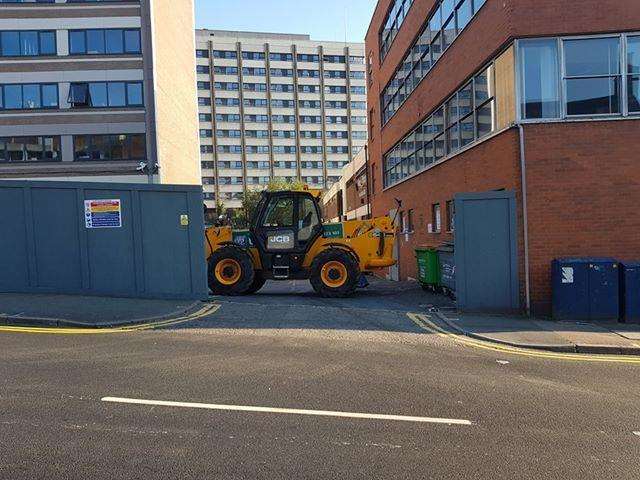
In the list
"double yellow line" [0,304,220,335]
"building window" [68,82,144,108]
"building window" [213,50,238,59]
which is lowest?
"double yellow line" [0,304,220,335]

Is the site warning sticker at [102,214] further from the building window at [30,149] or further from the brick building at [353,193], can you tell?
the building window at [30,149]

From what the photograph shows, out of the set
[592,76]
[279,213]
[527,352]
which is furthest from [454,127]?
[527,352]

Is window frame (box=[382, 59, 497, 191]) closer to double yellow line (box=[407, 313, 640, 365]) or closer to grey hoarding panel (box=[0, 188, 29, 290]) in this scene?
double yellow line (box=[407, 313, 640, 365])

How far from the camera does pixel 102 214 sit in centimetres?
1242

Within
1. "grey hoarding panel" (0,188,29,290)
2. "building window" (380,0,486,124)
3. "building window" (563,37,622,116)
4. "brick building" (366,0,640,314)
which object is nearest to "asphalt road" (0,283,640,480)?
"grey hoarding panel" (0,188,29,290)

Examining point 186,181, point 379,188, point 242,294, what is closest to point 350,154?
point 186,181

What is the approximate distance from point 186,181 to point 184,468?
4249cm

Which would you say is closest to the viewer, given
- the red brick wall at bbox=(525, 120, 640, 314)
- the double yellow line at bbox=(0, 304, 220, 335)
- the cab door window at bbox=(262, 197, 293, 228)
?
the double yellow line at bbox=(0, 304, 220, 335)

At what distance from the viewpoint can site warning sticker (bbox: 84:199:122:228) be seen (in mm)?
12398

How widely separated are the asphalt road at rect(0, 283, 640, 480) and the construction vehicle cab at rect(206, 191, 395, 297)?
5876mm

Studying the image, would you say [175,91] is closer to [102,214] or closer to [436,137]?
[436,137]

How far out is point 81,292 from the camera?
482 inches

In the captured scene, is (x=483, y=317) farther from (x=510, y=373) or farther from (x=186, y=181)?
(x=186, y=181)

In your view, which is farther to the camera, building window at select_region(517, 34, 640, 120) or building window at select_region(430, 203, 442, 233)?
building window at select_region(430, 203, 442, 233)
